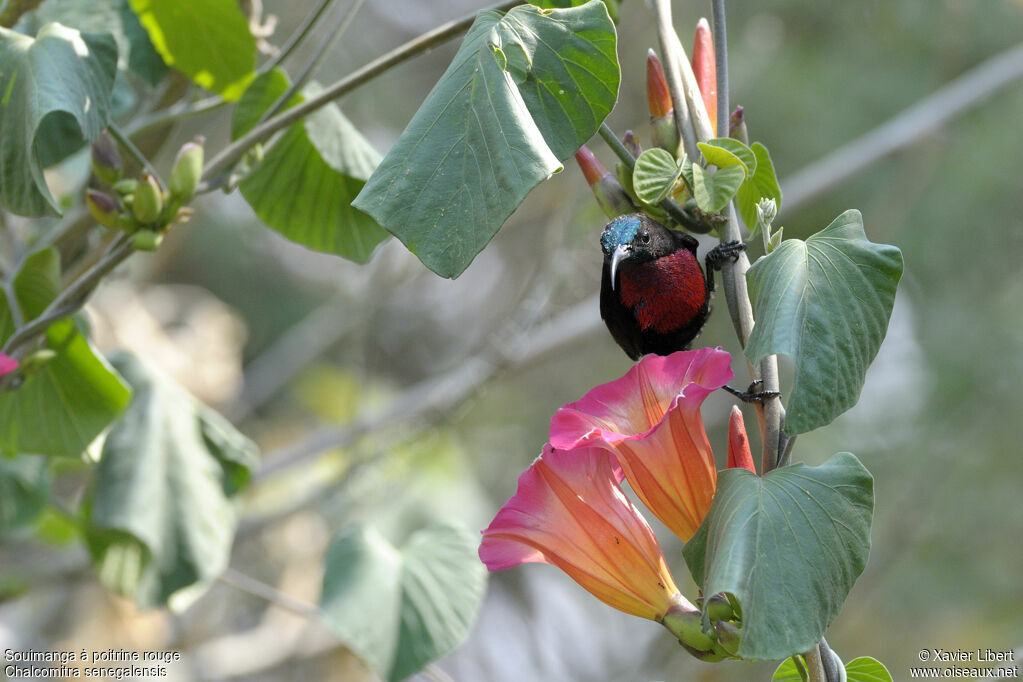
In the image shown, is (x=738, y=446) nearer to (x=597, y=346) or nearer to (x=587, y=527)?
(x=587, y=527)

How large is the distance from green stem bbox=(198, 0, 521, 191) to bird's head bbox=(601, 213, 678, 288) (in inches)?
8.5

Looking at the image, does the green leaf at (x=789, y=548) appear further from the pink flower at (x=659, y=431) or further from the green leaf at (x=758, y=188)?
the green leaf at (x=758, y=188)

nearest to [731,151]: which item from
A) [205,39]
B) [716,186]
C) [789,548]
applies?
[716,186]

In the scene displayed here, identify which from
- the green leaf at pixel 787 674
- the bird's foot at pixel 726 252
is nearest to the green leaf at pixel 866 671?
the green leaf at pixel 787 674

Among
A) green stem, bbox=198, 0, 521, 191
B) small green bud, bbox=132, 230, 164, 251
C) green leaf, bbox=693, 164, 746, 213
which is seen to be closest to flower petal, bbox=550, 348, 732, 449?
green leaf, bbox=693, 164, 746, 213

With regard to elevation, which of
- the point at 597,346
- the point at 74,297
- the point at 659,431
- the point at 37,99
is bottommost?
the point at 597,346

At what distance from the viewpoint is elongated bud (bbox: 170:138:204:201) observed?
94 centimetres

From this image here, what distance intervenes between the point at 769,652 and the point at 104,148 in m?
0.81

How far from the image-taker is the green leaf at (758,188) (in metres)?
0.75

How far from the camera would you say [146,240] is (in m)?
0.92

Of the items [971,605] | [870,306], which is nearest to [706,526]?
[870,306]

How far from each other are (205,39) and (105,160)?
12.1 inches

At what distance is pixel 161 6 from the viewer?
116cm

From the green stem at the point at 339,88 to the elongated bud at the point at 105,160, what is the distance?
0.28 feet
